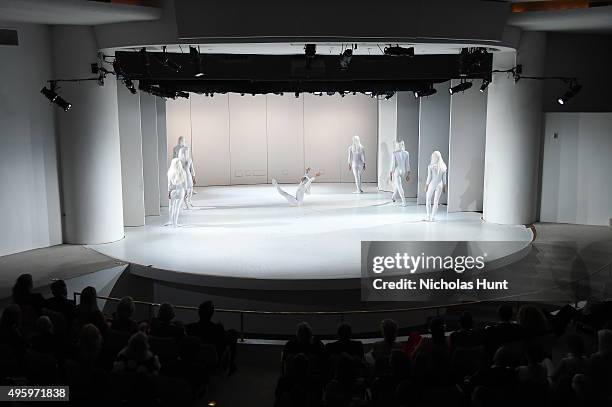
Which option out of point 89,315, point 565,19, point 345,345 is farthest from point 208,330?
point 565,19

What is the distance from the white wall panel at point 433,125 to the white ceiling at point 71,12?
8247 mm

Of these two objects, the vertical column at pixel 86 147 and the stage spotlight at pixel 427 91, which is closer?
the vertical column at pixel 86 147

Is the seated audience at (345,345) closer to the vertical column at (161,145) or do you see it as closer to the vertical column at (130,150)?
the vertical column at (130,150)

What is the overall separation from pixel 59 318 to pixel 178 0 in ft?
21.6

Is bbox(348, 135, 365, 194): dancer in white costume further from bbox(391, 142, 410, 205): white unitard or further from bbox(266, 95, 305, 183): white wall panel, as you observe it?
bbox(266, 95, 305, 183): white wall panel

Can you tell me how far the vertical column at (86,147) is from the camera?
40.6 feet

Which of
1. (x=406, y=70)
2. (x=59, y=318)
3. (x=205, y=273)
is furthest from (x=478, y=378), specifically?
(x=406, y=70)

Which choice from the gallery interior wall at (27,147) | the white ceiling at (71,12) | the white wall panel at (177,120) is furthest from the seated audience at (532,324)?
the white wall panel at (177,120)

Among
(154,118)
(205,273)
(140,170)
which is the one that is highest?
(154,118)

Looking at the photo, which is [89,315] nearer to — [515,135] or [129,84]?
[129,84]

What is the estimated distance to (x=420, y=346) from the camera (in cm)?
536

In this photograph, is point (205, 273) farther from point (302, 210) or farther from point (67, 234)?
point (302, 210)

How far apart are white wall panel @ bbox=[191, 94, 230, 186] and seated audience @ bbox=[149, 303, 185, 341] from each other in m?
17.2

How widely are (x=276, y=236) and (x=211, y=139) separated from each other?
1063 cm
